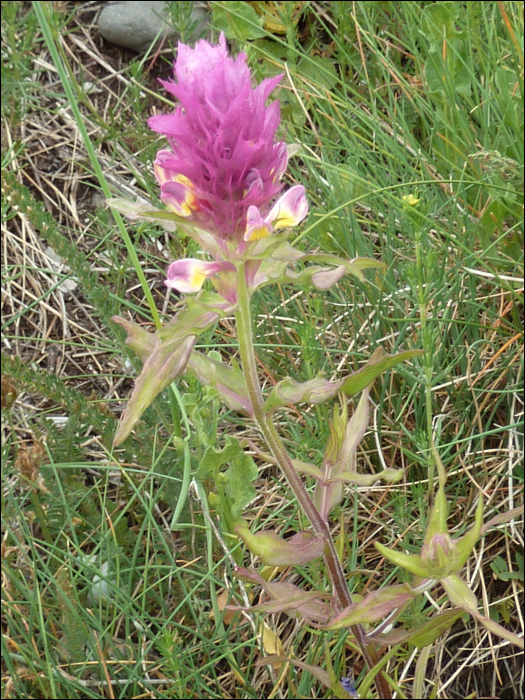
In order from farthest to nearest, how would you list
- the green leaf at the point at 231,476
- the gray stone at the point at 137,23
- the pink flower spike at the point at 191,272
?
the gray stone at the point at 137,23 < the green leaf at the point at 231,476 < the pink flower spike at the point at 191,272

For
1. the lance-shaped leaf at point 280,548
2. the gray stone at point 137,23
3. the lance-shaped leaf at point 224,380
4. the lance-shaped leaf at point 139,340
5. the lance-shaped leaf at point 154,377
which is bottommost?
the lance-shaped leaf at point 280,548

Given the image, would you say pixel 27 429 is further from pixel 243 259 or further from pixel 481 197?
pixel 481 197

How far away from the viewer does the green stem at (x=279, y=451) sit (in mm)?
1126

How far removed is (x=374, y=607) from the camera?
3.65 feet

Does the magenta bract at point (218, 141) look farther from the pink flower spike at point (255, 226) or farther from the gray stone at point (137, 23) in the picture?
the gray stone at point (137, 23)

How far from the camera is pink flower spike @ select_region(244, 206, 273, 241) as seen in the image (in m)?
0.99

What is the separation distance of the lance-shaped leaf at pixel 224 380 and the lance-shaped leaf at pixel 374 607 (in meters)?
0.35

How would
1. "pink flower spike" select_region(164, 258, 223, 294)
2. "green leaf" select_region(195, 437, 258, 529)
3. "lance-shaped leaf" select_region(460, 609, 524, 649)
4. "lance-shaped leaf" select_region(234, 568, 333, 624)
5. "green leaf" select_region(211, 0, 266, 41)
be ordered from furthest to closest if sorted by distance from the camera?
"green leaf" select_region(211, 0, 266, 41), "green leaf" select_region(195, 437, 258, 529), "lance-shaped leaf" select_region(234, 568, 333, 624), "pink flower spike" select_region(164, 258, 223, 294), "lance-shaped leaf" select_region(460, 609, 524, 649)

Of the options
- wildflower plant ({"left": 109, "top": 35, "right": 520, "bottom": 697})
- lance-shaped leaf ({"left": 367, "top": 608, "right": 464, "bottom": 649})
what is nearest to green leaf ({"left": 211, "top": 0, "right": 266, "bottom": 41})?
wildflower plant ({"left": 109, "top": 35, "right": 520, "bottom": 697})

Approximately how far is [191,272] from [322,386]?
0.29m

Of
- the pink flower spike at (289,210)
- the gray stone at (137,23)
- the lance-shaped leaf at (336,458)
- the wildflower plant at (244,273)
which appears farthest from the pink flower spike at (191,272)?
the gray stone at (137,23)

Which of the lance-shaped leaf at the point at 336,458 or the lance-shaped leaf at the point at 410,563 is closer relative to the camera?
the lance-shaped leaf at the point at 410,563

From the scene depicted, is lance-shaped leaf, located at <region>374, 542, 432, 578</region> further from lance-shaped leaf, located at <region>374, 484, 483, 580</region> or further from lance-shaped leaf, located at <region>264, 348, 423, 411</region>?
lance-shaped leaf, located at <region>264, 348, 423, 411</region>

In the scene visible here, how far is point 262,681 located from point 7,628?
0.67 m
